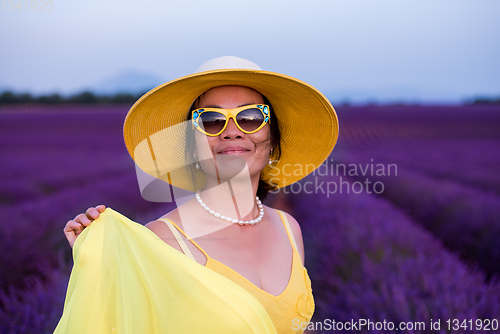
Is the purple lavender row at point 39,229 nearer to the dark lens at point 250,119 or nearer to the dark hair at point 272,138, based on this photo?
the dark hair at point 272,138

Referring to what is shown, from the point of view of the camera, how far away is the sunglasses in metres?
1.21

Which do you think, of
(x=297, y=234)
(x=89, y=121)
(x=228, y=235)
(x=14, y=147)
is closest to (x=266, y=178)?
(x=297, y=234)

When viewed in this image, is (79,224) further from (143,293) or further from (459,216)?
(459,216)

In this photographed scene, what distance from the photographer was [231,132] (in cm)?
120

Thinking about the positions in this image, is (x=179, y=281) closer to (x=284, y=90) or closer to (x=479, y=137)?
(x=284, y=90)

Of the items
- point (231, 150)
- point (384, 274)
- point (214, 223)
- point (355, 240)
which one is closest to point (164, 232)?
point (214, 223)

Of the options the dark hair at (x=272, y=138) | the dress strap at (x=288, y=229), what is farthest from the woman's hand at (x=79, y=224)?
the dress strap at (x=288, y=229)

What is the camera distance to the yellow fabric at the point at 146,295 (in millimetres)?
878

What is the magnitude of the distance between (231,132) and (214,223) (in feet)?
1.24

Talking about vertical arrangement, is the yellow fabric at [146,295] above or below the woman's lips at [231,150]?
below

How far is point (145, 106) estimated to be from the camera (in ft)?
4.16

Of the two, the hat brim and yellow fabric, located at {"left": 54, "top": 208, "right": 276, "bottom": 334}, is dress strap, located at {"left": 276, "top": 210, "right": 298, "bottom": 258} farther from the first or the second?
yellow fabric, located at {"left": 54, "top": 208, "right": 276, "bottom": 334}

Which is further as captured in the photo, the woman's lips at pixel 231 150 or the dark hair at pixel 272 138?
the dark hair at pixel 272 138

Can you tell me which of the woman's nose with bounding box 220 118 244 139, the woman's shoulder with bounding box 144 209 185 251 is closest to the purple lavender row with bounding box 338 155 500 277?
the woman's nose with bounding box 220 118 244 139
